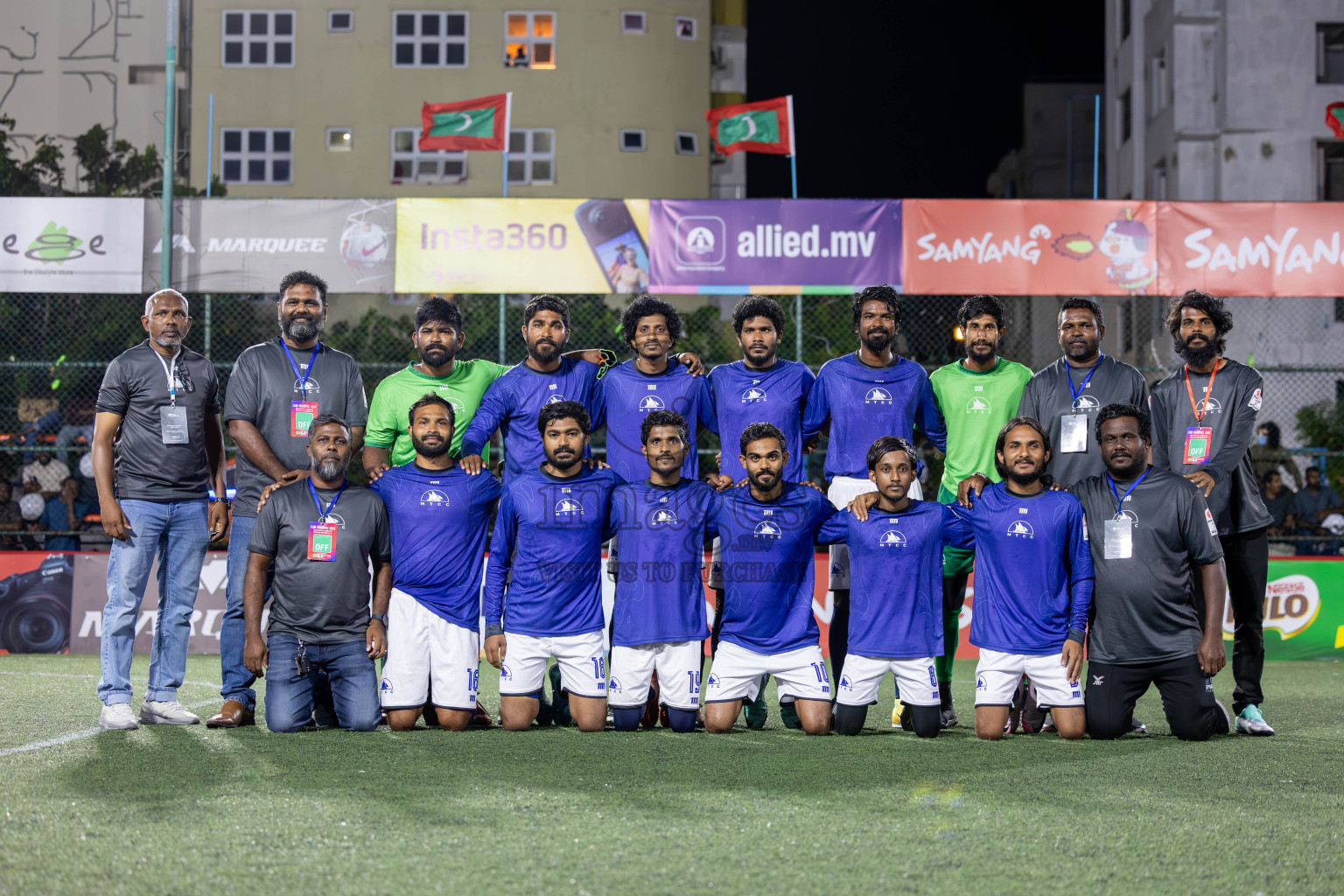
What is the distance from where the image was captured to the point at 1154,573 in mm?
6113

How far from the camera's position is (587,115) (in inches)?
1173

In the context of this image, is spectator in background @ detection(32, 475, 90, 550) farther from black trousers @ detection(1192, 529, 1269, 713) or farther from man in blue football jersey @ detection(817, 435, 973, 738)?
black trousers @ detection(1192, 529, 1269, 713)

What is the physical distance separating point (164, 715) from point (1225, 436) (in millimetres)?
5423

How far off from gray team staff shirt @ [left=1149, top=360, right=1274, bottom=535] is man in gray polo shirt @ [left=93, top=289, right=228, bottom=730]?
4.85 m

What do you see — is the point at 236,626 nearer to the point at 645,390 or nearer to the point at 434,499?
the point at 434,499

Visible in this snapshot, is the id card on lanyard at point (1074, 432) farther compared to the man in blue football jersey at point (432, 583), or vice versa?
the id card on lanyard at point (1074, 432)

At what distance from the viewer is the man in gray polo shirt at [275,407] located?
651 cm

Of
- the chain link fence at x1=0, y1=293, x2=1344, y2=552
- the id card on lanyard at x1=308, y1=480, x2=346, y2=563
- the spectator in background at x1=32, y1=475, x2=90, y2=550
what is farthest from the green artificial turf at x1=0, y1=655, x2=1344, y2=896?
the spectator in background at x1=32, y1=475, x2=90, y2=550

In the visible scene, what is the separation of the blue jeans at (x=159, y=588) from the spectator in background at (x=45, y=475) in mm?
6671

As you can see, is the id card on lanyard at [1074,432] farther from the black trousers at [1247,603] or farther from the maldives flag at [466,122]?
the maldives flag at [466,122]

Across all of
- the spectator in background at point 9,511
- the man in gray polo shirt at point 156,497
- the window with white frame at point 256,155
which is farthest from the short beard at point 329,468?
the window with white frame at point 256,155

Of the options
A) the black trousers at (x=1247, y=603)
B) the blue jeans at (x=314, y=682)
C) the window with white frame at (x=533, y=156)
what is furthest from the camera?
the window with white frame at (x=533, y=156)

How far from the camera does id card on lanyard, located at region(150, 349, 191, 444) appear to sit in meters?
6.39

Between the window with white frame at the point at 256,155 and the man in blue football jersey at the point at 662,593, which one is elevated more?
the window with white frame at the point at 256,155
